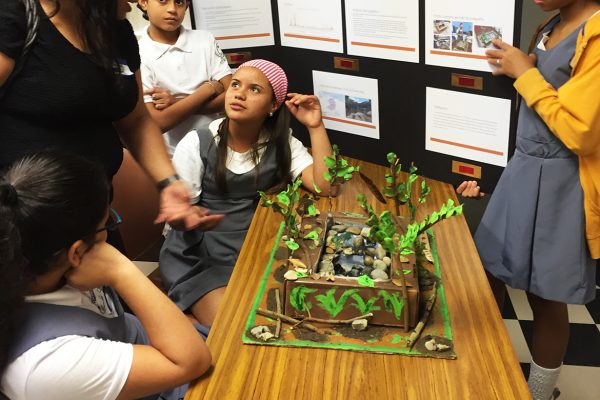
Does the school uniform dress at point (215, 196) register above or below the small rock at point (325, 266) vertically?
below

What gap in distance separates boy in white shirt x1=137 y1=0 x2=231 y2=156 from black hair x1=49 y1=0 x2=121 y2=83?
82cm

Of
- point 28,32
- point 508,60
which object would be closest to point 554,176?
point 508,60

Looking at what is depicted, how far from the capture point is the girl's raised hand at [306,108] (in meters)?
1.94

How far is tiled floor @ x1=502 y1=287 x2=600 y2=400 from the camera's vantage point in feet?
7.09

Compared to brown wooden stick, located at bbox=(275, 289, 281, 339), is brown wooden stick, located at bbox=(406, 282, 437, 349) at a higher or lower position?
lower

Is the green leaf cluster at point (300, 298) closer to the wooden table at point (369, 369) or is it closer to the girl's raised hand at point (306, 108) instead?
the wooden table at point (369, 369)

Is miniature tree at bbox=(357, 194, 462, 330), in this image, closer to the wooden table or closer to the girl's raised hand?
the wooden table

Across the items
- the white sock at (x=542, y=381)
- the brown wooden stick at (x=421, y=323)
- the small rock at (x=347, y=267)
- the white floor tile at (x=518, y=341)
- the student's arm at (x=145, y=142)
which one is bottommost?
the white floor tile at (x=518, y=341)

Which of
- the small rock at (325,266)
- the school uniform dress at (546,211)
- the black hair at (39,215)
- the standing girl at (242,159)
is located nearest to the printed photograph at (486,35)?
the school uniform dress at (546,211)

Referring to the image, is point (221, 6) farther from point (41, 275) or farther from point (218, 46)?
point (41, 275)

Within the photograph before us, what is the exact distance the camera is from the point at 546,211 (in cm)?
164

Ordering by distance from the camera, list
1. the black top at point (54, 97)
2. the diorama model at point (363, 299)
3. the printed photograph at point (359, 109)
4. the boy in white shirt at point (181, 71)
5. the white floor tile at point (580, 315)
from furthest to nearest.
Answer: the white floor tile at point (580, 315) → the boy in white shirt at point (181, 71) → the printed photograph at point (359, 109) → the black top at point (54, 97) → the diorama model at point (363, 299)

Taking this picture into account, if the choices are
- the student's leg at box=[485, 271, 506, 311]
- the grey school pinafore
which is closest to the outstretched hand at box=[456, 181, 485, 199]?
the student's leg at box=[485, 271, 506, 311]

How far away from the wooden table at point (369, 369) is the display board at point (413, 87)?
0.69 m
